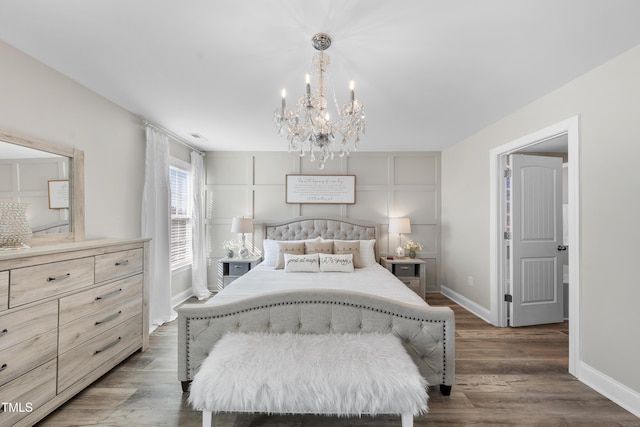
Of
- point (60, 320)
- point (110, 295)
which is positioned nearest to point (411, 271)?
point (110, 295)

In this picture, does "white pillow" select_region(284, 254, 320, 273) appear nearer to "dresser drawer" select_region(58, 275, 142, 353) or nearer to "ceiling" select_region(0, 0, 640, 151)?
"dresser drawer" select_region(58, 275, 142, 353)

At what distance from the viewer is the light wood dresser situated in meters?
1.62

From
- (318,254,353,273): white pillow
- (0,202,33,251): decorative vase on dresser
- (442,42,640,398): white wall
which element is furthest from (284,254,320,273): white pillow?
(442,42,640,398): white wall

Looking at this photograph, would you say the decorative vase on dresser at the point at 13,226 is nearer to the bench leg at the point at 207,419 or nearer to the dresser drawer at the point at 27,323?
the dresser drawer at the point at 27,323

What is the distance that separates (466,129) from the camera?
3719mm

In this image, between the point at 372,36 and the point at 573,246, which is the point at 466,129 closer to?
the point at 573,246

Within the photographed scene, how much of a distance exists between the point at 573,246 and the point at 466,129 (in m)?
1.91

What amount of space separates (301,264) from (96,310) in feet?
6.67

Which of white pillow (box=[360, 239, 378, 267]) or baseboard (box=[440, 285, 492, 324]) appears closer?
baseboard (box=[440, 285, 492, 324])

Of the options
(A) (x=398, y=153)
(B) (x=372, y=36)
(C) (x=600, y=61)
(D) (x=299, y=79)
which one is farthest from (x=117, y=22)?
(A) (x=398, y=153)

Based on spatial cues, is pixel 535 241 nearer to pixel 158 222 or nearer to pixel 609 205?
pixel 609 205

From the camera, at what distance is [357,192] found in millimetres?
4805

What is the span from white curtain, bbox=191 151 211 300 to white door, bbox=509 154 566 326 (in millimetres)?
4304

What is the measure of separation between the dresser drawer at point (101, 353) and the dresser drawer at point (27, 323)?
0.86 ft
